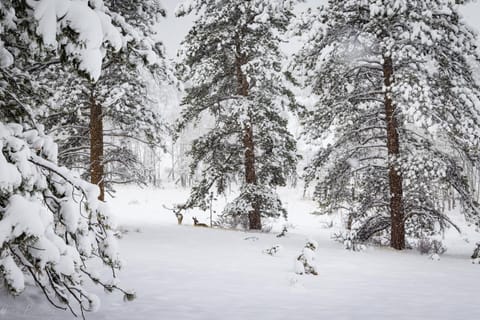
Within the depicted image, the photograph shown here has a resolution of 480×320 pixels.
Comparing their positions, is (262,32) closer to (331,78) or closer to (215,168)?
(331,78)

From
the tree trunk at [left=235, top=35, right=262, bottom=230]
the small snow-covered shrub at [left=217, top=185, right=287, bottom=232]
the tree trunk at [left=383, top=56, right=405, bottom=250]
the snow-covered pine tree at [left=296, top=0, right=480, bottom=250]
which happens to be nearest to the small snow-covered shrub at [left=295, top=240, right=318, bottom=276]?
the snow-covered pine tree at [left=296, top=0, right=480, bottom=250]

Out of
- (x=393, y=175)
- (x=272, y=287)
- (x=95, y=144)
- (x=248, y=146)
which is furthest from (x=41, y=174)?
(x=248, y=146)

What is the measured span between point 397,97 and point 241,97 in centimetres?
491

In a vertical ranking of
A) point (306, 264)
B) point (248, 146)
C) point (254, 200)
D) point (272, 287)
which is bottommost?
point (272, 287)

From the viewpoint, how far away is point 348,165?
31.5 ft

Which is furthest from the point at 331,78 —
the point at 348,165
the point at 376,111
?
the point at 348,165

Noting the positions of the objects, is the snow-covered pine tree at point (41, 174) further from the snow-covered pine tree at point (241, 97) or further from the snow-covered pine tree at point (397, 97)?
the snow-covered pine tree at point (241, 97)

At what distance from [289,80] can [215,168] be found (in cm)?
381

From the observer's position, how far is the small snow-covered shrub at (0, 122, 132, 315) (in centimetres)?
218

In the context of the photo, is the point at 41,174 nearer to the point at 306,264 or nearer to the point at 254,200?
the point at 306,264

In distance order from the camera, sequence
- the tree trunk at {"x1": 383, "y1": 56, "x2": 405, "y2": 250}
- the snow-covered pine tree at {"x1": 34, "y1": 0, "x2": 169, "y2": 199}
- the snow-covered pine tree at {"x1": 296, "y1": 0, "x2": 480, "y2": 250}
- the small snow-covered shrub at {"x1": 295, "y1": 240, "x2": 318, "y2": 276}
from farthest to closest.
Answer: the tree trunk at {"x1": 383, "y1": 56, "x2": 405, "y2": 250} → the snow-covered pine tree at {"x1": 34, "y1": 0, "x2": 169, "y2": 199} → the snow-covered pine tree at {"x1": 296, "y1": 0, "x2": 480, "y2": 250} → the small snow-covered shrub at {"x1": 295, "y1": 240, "x2": 318, "y2": 276}

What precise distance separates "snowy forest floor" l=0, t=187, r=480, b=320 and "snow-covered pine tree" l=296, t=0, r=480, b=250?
1739mm

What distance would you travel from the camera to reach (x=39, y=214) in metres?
2.35

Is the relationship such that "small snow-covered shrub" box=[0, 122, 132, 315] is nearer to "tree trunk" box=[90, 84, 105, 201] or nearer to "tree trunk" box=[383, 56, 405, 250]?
"tree trunk" box=[90, 84, 105, 201]
